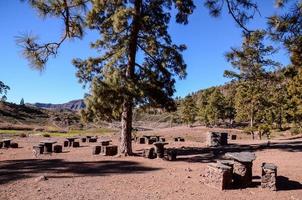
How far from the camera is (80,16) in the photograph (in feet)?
32.0

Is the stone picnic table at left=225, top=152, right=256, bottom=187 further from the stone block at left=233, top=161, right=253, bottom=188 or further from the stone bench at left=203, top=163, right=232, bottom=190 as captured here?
the stone bench at left=203, top=163, right=232, bottom=190

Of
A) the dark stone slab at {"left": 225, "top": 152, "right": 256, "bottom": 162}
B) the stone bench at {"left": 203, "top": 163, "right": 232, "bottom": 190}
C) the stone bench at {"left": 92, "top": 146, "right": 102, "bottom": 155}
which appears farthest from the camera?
the stone bench at {"left": 92, "top": 146, "right": 102, "bottom": 155}

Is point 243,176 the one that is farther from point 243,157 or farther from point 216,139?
point 216,139

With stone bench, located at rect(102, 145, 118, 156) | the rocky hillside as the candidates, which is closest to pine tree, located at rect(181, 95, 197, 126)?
the rocky hillside

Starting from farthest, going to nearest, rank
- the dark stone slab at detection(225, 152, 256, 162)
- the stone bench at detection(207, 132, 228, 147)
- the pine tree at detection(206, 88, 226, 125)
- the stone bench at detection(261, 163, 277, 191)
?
the pine tree at detection(206, 88, 226, 125) < the stone bench at detection(207, 132, 228, 147) < the dark stone slab at detection(225, 152, 256, 162) < the stone bench at detection(261, 163, 277, 191)

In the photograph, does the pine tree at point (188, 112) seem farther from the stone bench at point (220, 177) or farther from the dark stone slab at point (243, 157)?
the stone bench at point (220, 177)

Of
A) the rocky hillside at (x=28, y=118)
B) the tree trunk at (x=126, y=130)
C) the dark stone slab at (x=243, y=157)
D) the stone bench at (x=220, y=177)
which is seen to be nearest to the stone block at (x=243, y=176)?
the dark stone slab at (x=243, y=157)

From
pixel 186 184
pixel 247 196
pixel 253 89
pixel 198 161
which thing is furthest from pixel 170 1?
pixel 253 89

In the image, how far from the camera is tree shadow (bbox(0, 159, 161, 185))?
46.3ft

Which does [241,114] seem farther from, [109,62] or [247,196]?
[247,196]

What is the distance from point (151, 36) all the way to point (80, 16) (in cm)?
1223

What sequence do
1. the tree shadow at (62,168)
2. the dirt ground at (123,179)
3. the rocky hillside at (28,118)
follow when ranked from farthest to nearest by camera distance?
the rocky hillside at (28,118), the tree shadow at (62,168), the dirt ground at (123,179)

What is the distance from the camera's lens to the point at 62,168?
1577cm

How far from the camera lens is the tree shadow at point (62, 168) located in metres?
14.1
